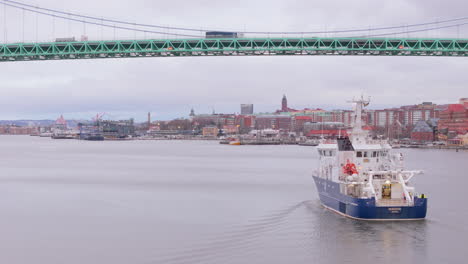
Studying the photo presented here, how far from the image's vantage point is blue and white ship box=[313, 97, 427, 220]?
19.6 metres

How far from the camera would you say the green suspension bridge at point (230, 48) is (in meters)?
49.4

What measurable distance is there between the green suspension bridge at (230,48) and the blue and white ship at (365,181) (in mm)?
28669

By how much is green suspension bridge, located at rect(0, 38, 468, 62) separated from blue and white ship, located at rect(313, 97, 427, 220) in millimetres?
28669

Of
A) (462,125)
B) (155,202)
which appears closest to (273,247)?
(155,202)

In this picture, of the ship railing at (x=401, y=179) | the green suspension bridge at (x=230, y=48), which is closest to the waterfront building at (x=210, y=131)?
the green suspension bridge at (x=230, y=48)

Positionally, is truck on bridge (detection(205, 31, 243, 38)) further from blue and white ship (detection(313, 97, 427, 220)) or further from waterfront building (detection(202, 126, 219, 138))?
waterfront building (detection(202, 126, 219, 138))

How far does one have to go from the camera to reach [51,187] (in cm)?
3222

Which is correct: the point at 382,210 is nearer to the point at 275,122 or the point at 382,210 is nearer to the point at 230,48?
the point at 230,48

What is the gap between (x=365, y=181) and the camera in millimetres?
20797

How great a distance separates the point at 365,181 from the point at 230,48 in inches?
1268

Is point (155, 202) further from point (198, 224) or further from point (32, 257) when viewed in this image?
point (32, 257)

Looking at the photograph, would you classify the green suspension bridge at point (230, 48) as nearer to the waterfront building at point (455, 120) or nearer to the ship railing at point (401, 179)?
the ship railing at point (401, 179)

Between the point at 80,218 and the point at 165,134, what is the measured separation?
17702cm

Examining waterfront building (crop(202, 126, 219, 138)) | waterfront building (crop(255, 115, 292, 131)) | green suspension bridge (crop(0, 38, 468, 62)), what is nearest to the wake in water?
green suspension bridge (crop(0, 38, 468, 62))
